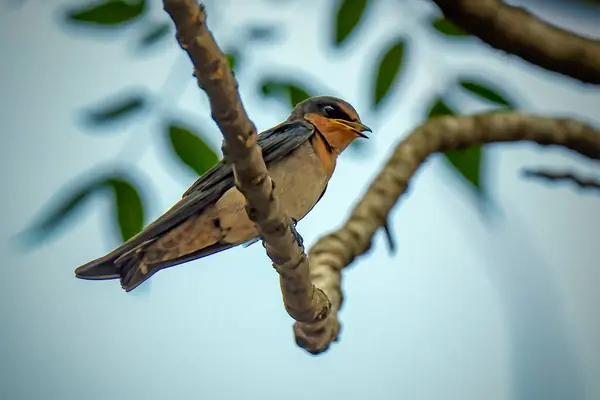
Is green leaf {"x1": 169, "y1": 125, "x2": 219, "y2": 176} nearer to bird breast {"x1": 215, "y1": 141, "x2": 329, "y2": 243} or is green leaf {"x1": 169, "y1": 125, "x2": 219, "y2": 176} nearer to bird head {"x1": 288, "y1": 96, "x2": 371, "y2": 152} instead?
bird breast {"x1": 215, "y1": 141, "x2": 329, "y2": 243}

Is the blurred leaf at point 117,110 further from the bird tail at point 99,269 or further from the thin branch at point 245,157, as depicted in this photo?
the thin branch at point 245,157

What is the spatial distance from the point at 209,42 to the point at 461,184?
1.67m

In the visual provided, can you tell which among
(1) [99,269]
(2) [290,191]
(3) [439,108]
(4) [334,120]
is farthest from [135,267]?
(3) [439,108]

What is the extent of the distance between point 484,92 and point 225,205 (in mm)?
1062

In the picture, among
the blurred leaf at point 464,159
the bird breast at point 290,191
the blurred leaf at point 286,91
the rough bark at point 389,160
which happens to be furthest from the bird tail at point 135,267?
the blurred leaf at point 464,159

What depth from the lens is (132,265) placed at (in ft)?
10.9

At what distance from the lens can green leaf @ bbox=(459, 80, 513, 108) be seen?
321 cm

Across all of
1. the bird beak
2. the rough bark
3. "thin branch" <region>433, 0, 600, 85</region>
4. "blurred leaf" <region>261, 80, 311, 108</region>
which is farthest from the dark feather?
"thin branch" <region>433, 0, 600, 85</region>

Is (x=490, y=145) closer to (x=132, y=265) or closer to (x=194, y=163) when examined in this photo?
(x=194, y=163)

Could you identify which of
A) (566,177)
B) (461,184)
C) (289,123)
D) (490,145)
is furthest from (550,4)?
(289,123)

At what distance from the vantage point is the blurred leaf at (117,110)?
10.3 feet

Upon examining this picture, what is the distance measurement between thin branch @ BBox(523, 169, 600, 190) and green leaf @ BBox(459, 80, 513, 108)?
0.28 m

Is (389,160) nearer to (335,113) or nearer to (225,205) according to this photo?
(335,113)

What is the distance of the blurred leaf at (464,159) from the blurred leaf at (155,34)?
1034 mm
